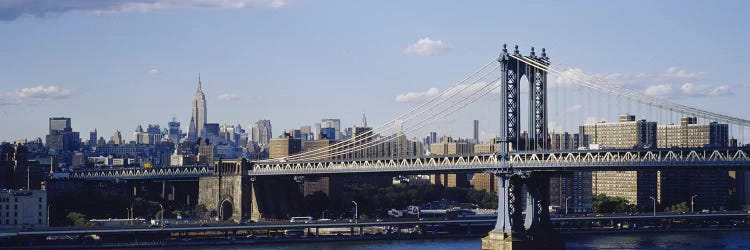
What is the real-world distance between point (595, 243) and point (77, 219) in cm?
3254

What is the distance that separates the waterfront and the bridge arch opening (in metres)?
21.0

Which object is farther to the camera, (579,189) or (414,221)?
(579,189)

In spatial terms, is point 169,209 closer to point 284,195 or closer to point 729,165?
point 284,195

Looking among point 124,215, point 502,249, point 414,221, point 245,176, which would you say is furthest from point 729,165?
point 124,215

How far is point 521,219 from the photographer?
7075 centimetres

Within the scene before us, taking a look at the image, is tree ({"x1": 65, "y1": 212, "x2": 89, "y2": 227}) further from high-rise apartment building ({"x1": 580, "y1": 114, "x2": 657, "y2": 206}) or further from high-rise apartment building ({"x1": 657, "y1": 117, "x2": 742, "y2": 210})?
high-rise apartment building ({"x1": 657, "y1": 117, "x2": 742, "y2": 210})

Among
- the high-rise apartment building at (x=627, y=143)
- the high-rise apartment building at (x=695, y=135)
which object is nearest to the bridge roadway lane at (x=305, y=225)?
the high-rise apartment building at (x=695, y=135)

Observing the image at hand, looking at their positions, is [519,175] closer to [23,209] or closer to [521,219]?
[521,219]

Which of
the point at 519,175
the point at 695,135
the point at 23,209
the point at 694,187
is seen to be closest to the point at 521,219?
the point at 519,175

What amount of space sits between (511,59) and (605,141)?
60.0m

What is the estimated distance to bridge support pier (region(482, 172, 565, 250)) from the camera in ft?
231

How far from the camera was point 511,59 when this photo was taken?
71875mm

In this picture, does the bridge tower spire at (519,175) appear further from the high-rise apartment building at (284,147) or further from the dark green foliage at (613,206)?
the high-rise apartment building at (284,147)

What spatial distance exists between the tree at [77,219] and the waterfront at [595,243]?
16.5m
